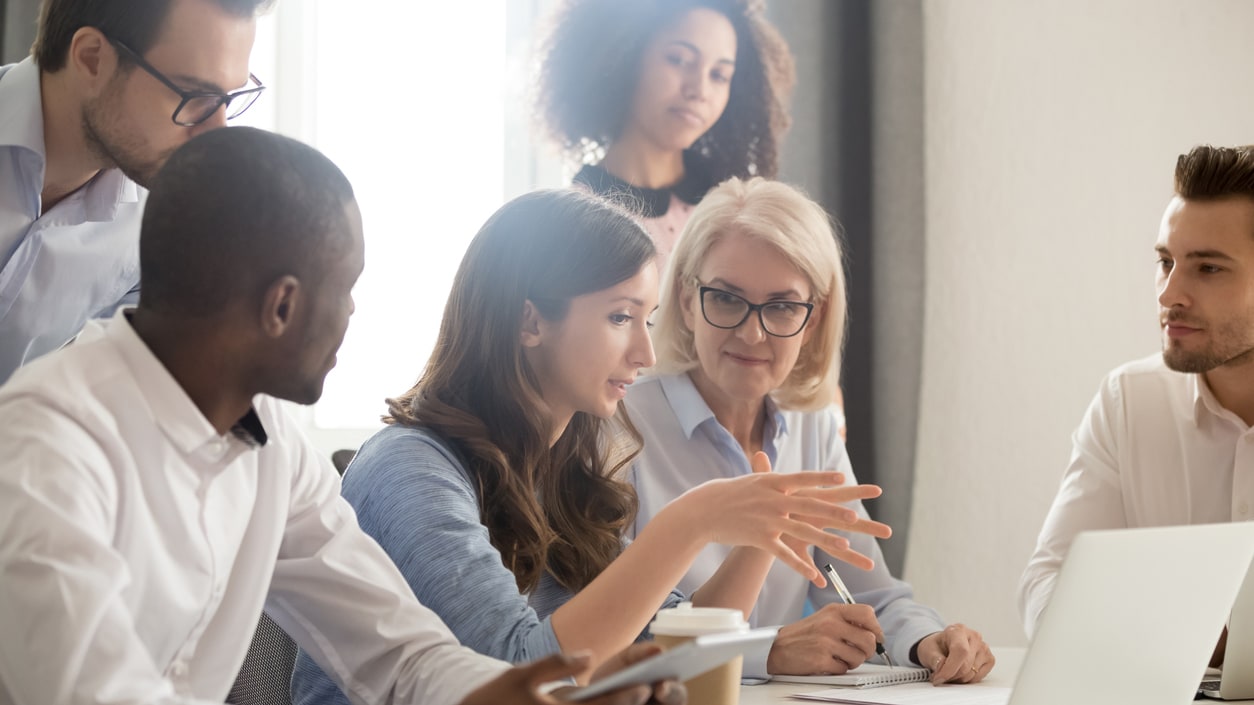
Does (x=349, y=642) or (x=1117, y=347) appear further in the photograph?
(x=1117, y=347)

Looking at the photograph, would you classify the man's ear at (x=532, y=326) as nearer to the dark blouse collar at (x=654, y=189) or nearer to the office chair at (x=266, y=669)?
the office chair at (x=266, y=669)

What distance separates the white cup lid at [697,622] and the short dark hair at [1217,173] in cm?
149

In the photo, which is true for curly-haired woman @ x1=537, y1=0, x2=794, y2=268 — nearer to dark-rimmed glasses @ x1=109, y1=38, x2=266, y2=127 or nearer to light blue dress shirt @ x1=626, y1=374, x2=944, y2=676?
light blue dress shirt @ x1=626, y1=374, x2=944, y2=676

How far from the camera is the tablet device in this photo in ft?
2.50

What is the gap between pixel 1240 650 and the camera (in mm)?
1379

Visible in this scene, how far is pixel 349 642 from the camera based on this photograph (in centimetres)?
120

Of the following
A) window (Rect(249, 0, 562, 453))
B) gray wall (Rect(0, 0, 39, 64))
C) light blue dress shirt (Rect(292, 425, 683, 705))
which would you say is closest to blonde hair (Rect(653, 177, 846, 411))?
light blue dress shirt (Rect(292, 425, 683, 705))

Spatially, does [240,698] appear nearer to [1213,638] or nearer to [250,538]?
[250,538]

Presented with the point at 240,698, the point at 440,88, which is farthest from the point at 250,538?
the point at 440,88

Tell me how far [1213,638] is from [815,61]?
6.97 ft

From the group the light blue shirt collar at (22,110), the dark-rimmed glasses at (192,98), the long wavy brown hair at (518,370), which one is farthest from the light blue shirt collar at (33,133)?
the long wavy brown hair at (518,370)

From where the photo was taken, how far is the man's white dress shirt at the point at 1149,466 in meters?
2.05

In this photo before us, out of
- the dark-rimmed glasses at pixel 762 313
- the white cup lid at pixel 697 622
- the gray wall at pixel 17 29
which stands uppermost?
the gray wall at pixel 17 29

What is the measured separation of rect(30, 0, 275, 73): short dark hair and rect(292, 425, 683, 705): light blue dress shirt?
0.62 m
